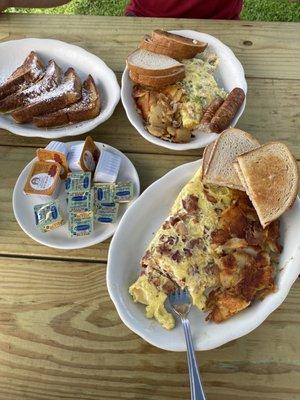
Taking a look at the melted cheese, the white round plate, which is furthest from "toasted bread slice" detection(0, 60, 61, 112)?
the melted cheese

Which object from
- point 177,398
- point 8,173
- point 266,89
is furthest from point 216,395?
point 266,89

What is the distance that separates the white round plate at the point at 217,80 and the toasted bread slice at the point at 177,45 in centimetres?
6

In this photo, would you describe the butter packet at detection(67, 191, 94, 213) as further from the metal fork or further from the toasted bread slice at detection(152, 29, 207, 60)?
the toasted bread slice at detection(152, 29, 207, 60)

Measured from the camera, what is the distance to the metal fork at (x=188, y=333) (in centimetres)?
81

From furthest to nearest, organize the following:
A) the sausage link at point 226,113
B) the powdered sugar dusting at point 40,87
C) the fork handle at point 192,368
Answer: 1. the powdered sugar dusting at point 40,87
2. the sausage link at point 226,113
3. the fork handle at point 192,368

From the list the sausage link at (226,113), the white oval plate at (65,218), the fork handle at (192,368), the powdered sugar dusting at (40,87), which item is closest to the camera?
the fork handle at (192,368)

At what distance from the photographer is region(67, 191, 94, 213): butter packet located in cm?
107

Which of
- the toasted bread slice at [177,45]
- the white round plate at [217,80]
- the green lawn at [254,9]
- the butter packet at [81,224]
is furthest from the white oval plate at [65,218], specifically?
the green lawn at [254,9]

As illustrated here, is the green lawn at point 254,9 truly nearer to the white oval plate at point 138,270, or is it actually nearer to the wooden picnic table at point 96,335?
the wooden picnic table at point 96,335

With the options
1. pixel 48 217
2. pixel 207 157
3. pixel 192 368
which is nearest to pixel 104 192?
pixel 48 217

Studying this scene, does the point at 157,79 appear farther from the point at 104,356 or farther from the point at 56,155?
the point at 104,356

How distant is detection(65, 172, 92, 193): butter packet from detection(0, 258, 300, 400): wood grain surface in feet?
0.78

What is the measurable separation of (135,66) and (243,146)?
1.34 feet

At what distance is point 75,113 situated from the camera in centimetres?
125
